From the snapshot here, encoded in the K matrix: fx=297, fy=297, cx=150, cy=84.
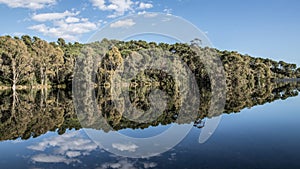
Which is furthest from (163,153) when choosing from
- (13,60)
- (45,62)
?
(45,62)

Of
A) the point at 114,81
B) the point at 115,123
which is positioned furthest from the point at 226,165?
the point at 114,81

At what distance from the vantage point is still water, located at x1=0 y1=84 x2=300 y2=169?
26.6ft

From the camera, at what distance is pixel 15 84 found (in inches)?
2029

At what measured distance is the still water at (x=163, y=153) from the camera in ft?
26.6

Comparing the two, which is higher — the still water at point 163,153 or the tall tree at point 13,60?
the tall tree at point 13,60

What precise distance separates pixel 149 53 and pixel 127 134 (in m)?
43.0

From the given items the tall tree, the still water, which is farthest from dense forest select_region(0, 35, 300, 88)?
the still water

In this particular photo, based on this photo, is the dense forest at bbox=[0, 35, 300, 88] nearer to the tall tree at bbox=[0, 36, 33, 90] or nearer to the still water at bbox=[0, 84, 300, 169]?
the tall tree at bbox=[0, 36, 33, 90]

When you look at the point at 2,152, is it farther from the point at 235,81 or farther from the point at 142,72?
the point at 235,81

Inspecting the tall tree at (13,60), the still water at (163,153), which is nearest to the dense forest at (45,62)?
the tall tree at (13,60)

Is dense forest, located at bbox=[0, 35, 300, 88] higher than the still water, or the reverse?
dense forest, located at bbox=[0, 35, 300, 88]

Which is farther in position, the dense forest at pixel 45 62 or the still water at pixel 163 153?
the dense forest at pixel 45 62

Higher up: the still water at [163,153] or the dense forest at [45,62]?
the dense forest at [45,62]

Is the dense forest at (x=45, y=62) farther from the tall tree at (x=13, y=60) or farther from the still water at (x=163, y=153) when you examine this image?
the still water at (x=163, y=153)
